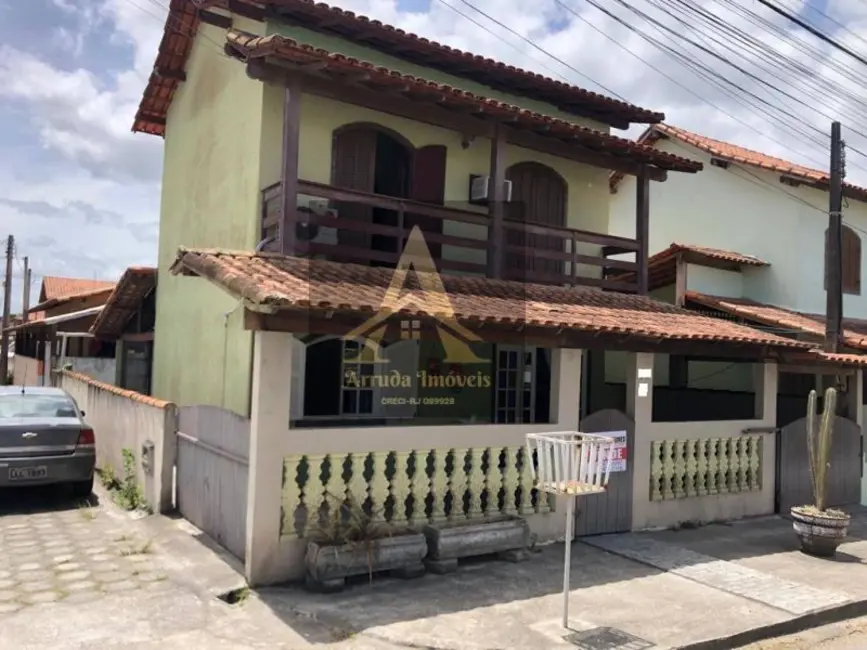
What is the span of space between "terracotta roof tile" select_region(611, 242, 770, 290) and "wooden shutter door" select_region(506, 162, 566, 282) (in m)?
1.75

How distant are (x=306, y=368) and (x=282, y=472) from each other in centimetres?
417

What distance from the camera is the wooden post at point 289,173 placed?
809 cm

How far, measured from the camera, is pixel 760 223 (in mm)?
14797

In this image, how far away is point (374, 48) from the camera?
10.1m

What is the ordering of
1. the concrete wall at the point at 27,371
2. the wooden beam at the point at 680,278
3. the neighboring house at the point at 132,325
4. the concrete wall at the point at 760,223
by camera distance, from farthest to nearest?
the concrete wall at the point at 27,371
the concrete wall at the point at 760,223
the neighboring house at the point at 132,325
the wooden beam at the point at 680,278

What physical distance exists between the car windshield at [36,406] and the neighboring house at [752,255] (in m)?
9.33

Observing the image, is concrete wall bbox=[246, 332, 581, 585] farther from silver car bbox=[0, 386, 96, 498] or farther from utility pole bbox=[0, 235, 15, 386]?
utility pole bbox=[0, 235, 15, 386]

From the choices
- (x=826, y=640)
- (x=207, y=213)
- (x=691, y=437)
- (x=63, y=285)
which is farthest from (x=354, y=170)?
(x=63, y=285)

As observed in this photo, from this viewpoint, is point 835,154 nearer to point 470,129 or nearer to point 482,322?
point 470,129

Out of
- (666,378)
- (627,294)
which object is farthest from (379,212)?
(666,378)

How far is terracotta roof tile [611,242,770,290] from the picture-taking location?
13.0m

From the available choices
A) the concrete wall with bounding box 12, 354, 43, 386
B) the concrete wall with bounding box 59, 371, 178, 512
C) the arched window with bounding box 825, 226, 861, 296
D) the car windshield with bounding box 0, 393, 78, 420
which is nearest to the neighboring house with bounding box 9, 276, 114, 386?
the concrete wall with bounding box 12, 354, 43, 386

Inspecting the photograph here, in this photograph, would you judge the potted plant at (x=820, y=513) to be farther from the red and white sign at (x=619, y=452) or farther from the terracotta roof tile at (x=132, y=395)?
the terracotta roof tile at (x=132, y=395)

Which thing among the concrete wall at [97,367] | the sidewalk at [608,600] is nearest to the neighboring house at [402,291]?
the sidewalk at [608,600]
